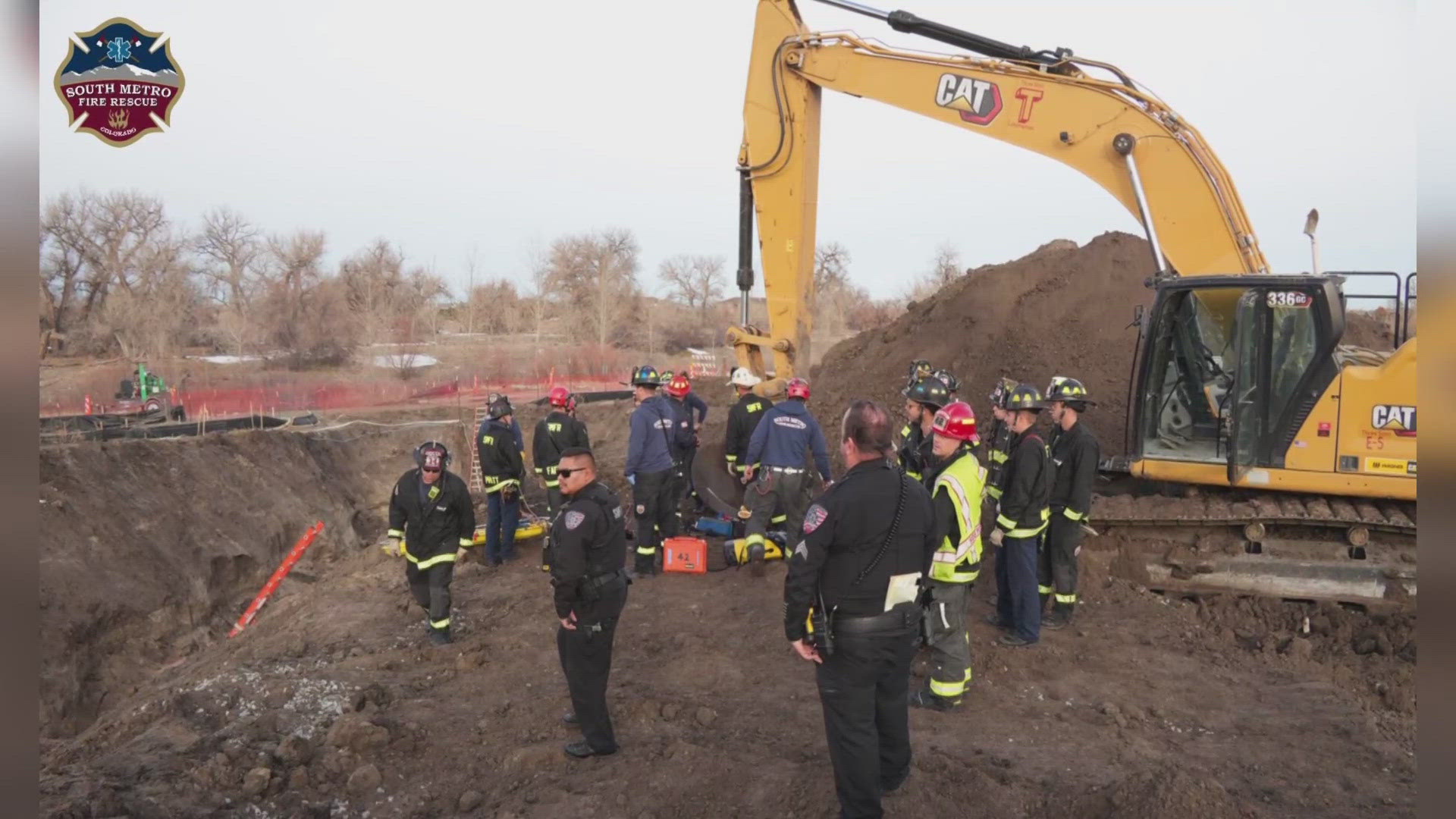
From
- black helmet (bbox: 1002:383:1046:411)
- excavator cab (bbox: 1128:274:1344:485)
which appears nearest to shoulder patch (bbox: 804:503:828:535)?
black helmet (bbox: 1002:383:1046:411)

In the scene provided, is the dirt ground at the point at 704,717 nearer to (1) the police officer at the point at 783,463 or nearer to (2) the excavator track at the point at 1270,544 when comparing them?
(2) the excavator track at the point at 1270,544

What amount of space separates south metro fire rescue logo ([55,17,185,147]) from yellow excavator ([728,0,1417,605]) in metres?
5.88

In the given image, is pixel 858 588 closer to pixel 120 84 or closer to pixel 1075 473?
pixel 1075 473

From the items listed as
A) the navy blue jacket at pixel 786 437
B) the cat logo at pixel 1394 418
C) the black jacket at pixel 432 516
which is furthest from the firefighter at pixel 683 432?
the cat logo at pixel 1394 418

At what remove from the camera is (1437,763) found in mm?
1336

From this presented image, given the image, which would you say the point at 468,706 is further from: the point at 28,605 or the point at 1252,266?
the point at 1252,266

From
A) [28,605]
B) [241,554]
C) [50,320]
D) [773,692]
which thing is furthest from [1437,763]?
[50,320]

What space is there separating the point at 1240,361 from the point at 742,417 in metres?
4.92

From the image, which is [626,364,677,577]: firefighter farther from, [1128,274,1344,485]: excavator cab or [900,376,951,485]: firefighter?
[1128,274,1344,485]: excavator cab

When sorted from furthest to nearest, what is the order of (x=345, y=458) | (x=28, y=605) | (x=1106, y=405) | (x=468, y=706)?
(x=345, y=458), (x=1106, y=405), (x=468, y=706), (x=28, y=605)

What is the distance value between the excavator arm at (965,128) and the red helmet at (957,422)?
13.8 feet

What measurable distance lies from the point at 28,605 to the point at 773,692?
16.4ft

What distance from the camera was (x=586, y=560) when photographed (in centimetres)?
490

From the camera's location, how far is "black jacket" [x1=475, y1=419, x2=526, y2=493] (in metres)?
9.40
